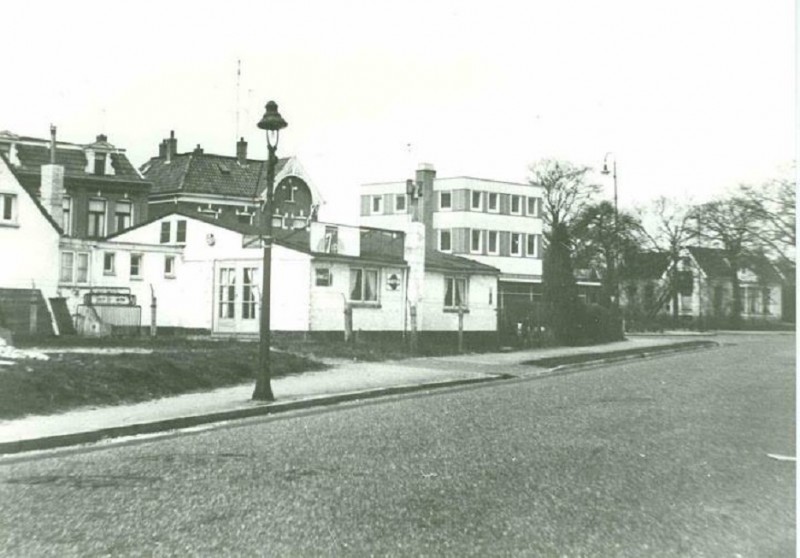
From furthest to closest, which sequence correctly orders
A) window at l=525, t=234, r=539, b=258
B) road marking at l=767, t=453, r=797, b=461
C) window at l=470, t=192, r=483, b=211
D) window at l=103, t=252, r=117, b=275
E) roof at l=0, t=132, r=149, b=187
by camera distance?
1. window at l=525, t=234, r=539, b=258
2. window at l=470, t=192, r=483, b=211
3. roof at l=0, t=132, r=149, b=187
4. window at l=103, t=252, r=117, b=275
5. road marking at l=767, t=453, r=797, b=461

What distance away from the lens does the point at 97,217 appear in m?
43.0

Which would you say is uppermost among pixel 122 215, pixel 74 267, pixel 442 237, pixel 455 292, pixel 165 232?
pixel 442 237

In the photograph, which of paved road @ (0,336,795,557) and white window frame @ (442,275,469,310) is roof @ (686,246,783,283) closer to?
paved road @ (0,336,795,557)

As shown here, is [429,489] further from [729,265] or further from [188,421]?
[729,265]

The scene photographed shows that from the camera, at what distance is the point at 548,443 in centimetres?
1008

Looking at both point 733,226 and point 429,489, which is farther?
point 733,226

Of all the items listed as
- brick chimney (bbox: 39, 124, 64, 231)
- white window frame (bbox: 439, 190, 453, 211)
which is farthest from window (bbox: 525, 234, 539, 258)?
brick chimney (bbox: 39, 124, 64, 231)

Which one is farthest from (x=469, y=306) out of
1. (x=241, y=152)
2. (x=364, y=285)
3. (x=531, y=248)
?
(x=531, y=248)

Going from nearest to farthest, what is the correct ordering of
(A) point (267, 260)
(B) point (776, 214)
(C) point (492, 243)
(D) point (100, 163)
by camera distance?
1. (B) point (776, 214)
2. (A) point (267, 260)
3. (D) point (100, 163)
4. (C) point (492, 243)

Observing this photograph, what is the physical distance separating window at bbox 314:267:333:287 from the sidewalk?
615 centimetres

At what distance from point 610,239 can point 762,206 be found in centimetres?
5845

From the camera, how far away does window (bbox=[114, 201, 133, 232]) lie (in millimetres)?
43656

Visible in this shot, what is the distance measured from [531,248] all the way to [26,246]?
45.5 metres

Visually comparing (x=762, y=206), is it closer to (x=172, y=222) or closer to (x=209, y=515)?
(x=209, y=515)
